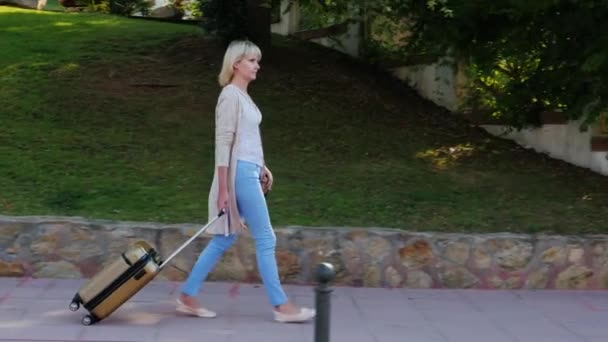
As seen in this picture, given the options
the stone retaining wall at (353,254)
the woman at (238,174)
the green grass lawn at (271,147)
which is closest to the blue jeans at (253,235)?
the woman at (238,174)

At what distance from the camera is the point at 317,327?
441cm

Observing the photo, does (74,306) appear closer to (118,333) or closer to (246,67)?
(118,333)

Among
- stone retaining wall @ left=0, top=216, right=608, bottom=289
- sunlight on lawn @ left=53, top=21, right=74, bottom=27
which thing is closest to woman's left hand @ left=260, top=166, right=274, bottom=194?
stone retaining wall @ left=0, top=216, right=608, bottom=289

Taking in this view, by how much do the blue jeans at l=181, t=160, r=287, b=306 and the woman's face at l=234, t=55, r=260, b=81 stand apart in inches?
23.8

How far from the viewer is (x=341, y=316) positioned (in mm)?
6848

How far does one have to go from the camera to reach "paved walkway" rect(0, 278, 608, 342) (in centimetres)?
622

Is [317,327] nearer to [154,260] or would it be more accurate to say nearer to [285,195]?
[154,260]

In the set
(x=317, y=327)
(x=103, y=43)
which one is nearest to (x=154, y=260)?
(x=317, y=327)

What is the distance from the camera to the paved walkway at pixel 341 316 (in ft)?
20.4

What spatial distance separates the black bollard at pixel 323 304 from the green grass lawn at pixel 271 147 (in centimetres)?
360

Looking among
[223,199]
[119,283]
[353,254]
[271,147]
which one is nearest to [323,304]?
[223,199]

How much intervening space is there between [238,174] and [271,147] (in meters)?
4.19

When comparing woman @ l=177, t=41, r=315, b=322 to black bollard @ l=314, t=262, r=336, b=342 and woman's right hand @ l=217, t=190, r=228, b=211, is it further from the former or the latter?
black bollard @ l=314, t=262, r=336, b=342

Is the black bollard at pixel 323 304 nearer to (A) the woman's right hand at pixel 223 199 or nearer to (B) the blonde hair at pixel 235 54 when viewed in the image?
(A) the woman's right hand at pixel 223 199
